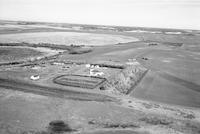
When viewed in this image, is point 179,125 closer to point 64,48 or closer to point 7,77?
point 7,77

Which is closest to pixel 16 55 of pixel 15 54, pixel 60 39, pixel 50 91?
pixel 15 54

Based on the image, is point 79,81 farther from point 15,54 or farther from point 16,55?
point 15,54

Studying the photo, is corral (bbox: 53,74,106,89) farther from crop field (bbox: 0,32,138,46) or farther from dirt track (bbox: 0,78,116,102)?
crop field (bbox: 0,32,138,46)

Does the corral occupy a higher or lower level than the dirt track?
higher

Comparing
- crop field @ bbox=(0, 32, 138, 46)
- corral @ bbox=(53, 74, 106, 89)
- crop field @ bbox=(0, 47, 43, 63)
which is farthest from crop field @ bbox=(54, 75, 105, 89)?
crop field @ bbox=(0, 32, 138, 46)

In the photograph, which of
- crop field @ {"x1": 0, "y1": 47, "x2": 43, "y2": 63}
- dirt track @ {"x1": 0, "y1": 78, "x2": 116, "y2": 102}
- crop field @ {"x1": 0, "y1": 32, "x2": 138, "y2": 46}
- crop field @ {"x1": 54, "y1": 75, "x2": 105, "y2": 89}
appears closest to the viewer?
dirt track @ {"x1": 0, "y1": 78, "x2": 116, "y2": 102}

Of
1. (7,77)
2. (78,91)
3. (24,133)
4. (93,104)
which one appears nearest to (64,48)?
(7,77)

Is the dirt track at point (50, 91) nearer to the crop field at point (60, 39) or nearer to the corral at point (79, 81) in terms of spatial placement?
the corral at point (79, 81)

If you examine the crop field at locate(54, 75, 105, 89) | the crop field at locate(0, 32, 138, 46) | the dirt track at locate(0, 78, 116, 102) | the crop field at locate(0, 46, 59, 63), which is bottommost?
the dirt track at locate(0, 78, 116, 102)
